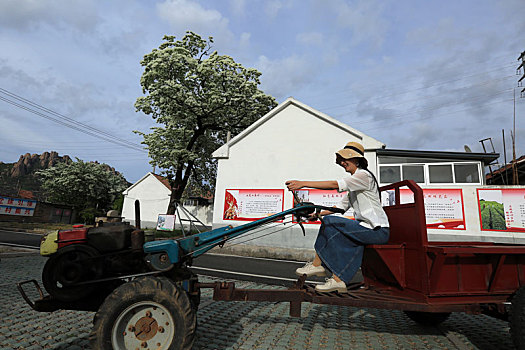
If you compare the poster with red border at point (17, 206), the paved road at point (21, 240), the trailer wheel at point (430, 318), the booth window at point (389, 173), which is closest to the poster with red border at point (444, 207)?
the booth window at point (389, 173)

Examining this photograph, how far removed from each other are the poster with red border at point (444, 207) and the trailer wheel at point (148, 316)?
13319 mm

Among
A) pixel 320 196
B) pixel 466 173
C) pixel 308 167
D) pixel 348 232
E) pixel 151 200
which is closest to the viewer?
pixel 348 232

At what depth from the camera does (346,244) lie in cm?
331

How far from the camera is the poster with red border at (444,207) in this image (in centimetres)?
1362

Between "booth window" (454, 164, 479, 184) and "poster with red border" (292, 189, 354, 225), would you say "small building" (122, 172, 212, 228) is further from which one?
"booth window" (454, 164, 479, 184)

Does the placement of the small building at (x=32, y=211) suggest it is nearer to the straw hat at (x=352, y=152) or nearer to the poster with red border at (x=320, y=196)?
the poster with red border at (x=320, y=196)

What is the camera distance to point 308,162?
16281mm

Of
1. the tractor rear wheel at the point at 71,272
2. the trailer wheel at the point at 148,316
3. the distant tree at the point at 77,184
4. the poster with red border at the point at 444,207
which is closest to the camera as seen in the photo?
the trailer wheel at the point at 148,316

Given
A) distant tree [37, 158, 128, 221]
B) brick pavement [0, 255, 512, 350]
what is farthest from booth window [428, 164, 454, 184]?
distant tree [37, 158, 128, 221]

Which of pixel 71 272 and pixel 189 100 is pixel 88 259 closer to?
pixel 71 272

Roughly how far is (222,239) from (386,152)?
46.7 ft

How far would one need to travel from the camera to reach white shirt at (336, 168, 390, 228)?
10.9 ft

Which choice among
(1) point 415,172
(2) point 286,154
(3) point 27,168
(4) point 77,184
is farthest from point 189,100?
(3) point 27,168

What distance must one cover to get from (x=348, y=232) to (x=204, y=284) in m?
1.74
